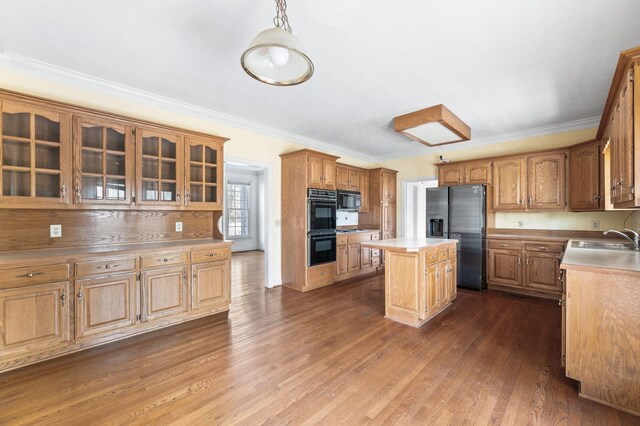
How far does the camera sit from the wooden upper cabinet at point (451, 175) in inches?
200

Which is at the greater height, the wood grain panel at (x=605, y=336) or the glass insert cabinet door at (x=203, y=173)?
the glass insert cabinet door at (x=203, y=173)

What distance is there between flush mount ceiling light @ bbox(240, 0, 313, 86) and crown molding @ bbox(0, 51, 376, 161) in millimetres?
2288

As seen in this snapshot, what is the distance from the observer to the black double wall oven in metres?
4.53

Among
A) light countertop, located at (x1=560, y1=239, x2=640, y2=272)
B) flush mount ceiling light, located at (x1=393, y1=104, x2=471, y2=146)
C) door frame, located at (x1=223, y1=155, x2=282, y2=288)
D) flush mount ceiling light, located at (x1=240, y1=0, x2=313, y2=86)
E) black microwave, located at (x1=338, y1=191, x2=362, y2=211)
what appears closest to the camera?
flush mount ceiling light, located at (x1=240, y1=0, x2=313, y2=86)

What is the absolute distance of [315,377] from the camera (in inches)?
84.9

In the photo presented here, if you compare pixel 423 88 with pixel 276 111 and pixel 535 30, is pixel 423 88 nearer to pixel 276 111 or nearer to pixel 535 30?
pixel 535 30

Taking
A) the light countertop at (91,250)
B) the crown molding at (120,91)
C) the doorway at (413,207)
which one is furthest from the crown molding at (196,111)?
the light countertop at (91,250)

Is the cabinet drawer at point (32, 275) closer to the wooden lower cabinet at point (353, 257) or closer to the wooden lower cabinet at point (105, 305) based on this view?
the wooden lower cabinet at point (105, 305)

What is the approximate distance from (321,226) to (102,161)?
120 inches

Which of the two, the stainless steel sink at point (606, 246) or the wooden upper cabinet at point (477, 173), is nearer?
the stainless steel sink at point (606, 246)

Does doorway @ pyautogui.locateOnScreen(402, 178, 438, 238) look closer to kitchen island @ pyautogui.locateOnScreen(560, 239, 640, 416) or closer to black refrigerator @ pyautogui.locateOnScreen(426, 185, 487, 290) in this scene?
black refrigerator @ pyautogui.locateOnScreen(426, 185, 487, 290)

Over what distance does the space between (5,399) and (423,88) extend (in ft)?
14.6

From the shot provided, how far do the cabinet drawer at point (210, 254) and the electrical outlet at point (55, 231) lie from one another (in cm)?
125

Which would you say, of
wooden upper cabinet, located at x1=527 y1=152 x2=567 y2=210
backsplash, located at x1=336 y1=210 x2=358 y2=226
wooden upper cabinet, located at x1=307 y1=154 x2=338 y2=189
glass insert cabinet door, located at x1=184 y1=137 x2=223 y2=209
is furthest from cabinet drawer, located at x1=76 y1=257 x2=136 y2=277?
wooden upper cabinet, located at x1=527 y1=152 x2=567 y2=210
